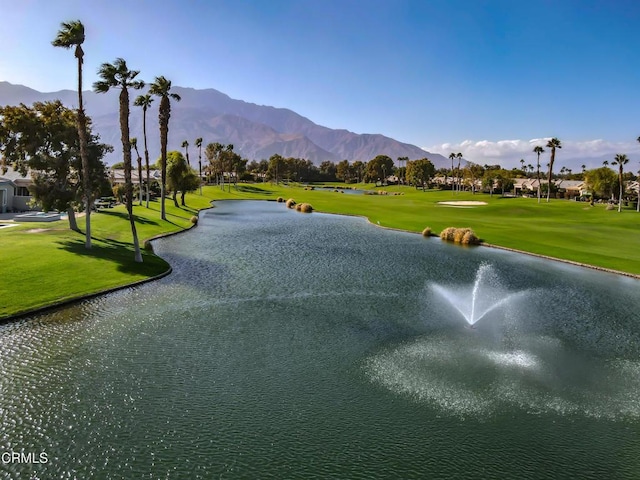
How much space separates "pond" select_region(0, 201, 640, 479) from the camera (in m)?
14.6

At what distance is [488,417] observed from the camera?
17500 mm

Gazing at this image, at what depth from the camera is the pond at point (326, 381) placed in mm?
14641

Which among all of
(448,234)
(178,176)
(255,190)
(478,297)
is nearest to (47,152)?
(478,297)

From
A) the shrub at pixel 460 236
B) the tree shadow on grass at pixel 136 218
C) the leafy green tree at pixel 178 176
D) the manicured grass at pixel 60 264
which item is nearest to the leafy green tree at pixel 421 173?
the leafy green tree at pixel 178 176

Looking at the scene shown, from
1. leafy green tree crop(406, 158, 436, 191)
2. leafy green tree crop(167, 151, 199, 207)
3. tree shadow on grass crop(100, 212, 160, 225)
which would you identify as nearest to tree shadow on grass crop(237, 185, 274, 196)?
→ leafy green tree crop(167, 151, 199, 207)

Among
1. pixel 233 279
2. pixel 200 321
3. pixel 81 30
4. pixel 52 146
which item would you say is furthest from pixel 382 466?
pixel 52 146

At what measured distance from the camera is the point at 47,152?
140ft

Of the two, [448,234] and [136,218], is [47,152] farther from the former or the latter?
[448,234]

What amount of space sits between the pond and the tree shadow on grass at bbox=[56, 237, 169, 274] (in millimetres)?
3010

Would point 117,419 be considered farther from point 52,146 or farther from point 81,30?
point 52,146

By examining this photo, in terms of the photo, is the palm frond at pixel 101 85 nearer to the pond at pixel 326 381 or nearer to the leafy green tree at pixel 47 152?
→ the leafy green tree at pixel 47 152

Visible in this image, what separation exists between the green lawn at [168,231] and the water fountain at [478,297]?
1570 centimetres

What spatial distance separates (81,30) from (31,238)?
65.2 ft

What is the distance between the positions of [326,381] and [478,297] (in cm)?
1993
